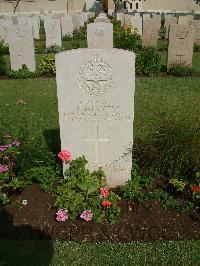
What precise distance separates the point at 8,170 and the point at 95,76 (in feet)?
5.57

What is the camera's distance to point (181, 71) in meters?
11.3

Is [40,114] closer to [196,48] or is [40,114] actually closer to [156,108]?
[156,108]

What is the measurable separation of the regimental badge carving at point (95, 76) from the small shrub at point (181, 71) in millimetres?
7581

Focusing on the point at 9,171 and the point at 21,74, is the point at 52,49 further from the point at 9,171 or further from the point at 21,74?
the point at 9,171

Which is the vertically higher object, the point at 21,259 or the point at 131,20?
the point at 131,20

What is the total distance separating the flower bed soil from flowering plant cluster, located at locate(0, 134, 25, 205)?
A: 0.18 m

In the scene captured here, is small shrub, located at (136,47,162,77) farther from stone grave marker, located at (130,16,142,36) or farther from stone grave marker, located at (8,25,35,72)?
stone grave marker, located at (130,16,142,36)

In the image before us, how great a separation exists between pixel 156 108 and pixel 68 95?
4.27 metres

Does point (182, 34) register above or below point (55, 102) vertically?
above

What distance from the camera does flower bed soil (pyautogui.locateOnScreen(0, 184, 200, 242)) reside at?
406 centimetres

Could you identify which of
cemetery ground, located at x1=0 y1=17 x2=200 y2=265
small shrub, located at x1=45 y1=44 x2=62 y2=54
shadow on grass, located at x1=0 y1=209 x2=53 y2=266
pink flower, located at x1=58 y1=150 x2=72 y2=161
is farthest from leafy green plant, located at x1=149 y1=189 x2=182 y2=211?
small shrub, located at x1=45 y1=44 x2=62 y2=54

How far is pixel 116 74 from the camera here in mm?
4176

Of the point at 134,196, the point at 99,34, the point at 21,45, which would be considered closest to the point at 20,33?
the point at 21,45

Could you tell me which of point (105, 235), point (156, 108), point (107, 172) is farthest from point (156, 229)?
point (156, 108)
